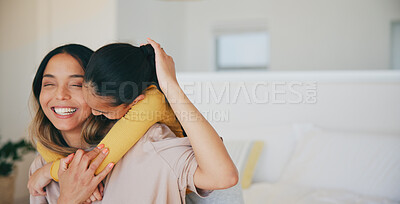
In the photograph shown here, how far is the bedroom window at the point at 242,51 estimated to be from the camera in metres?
5.22

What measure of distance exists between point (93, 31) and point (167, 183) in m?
2.82

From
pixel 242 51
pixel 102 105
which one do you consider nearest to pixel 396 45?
pixel 242 51

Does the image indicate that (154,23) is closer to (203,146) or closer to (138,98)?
(138,98)

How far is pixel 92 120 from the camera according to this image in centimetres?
114

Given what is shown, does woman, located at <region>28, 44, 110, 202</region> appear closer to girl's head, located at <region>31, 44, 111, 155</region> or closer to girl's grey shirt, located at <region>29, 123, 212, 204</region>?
girl's head, located at <region>31, 44, 111, 155</region>

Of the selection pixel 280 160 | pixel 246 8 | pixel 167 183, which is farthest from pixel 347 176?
pixel 246 8

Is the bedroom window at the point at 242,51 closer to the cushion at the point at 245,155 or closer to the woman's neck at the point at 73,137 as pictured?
the cushion at the point at 245,155

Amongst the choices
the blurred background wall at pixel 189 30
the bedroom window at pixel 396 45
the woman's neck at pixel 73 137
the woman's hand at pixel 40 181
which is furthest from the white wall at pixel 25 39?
the bedroom window at pixel 396 45

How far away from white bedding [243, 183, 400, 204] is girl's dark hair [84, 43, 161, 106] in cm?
106

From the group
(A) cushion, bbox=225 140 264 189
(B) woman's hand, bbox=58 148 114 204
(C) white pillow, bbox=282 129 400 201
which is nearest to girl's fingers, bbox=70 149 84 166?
(B) woman's hand, bbox=58 148 114 204

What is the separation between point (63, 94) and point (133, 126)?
0.28 metres

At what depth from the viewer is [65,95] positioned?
108cm

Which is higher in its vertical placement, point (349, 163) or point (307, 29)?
→ point (307, 29)

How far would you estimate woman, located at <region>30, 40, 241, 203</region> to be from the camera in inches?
32.9
